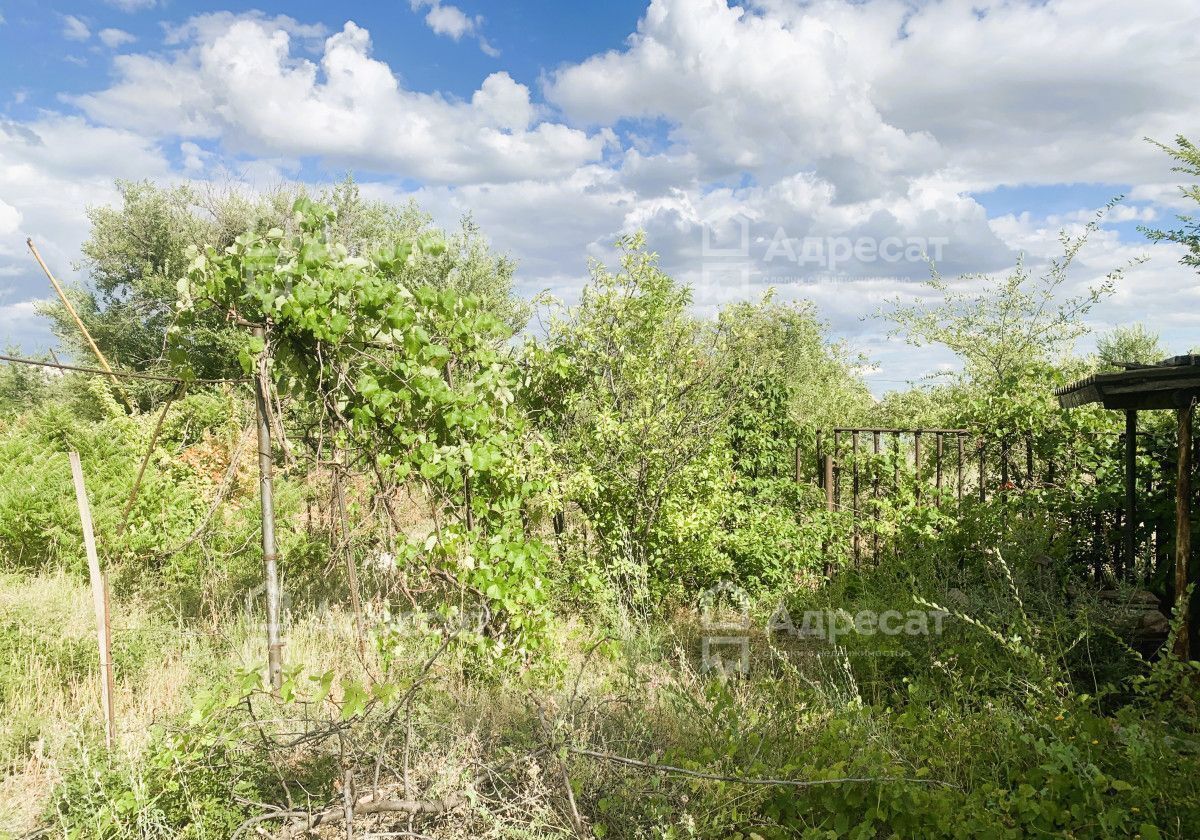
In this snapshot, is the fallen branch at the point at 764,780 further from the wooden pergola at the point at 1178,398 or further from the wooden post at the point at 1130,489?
the wooden post at the point at 1130,489

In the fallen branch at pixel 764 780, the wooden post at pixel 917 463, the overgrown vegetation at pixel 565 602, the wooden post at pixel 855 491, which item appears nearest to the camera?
the fallen branch at pixel 764 780

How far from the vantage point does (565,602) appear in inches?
227

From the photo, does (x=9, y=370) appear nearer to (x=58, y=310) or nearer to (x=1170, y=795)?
(x=58, y=310)

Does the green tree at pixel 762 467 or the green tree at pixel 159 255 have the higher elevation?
Result: the green tree at pixel 159 255

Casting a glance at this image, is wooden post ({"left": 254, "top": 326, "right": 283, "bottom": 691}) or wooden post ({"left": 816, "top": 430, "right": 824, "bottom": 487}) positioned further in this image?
wooden post ({"left": 816, "top": 430, "right": 824, "bottom": 487})

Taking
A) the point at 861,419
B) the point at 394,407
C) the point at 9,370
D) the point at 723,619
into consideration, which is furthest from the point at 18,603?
the point at 9,370

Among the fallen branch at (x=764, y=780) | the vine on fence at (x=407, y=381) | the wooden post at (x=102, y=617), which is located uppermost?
the vine on fence at (x=407, y=381)

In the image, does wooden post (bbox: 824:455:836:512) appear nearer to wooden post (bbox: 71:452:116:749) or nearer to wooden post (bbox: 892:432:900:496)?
wooden post (bbox: 892:432:900:496)

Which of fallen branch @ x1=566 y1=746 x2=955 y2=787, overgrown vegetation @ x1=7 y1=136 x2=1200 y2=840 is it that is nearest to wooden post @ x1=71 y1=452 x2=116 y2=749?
overgrown vegetation @ x1=7 y1=136 x2=1200 y2=840

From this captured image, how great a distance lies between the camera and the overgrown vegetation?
2.85 metres

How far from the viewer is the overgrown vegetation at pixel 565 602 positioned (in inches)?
112

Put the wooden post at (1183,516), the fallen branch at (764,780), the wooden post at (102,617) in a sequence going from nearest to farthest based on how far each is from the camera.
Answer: the fallen branch at (764,780), the wooden post at (102,617), the wooden post at (1183,516)

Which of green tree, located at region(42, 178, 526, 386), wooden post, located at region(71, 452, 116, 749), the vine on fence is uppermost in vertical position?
green tree, located at region(42, 178, 526, 386)

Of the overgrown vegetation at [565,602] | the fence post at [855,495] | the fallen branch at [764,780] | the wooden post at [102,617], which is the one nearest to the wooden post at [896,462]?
the overgrown vegetation at [565,602]
